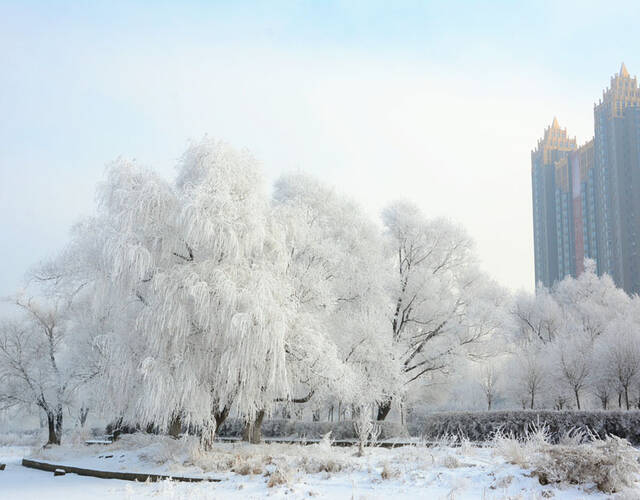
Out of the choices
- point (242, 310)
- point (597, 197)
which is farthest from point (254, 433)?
point (597, 197)

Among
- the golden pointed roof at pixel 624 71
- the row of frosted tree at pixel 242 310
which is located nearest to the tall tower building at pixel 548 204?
the golden pointed roof at pixel 624 71

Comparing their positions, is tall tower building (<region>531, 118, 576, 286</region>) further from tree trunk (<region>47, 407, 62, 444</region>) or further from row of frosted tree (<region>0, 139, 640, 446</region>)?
tree trunk (<region>47, 407, 62, 444</region>)

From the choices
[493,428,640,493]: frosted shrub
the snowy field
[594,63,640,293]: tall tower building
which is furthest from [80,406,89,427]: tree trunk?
[594,63,640,293]: tall tower building

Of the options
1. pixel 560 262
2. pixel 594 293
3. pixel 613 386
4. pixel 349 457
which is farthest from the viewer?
pixel 560 262

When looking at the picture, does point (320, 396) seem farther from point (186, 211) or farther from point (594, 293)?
point (594, 293)

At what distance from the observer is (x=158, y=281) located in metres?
14.6

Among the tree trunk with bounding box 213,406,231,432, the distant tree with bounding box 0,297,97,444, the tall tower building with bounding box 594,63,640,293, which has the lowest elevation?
the tree trunk with bounding box 213,406,231,432

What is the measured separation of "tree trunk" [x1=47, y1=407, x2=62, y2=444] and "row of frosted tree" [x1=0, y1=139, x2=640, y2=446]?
0.10 meters

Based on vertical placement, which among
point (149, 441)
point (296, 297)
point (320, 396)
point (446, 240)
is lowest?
point (149, 441)

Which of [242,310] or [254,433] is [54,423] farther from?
[242,310]

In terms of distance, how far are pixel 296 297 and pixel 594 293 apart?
131 feet

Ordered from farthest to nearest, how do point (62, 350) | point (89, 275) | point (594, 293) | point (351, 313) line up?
point (594, 293) < point (62, 350) < point (351, 313) < point (89, 275)

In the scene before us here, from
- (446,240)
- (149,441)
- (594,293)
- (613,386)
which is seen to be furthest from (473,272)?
(594,293)

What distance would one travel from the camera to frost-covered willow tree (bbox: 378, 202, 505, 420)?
2777 cm
